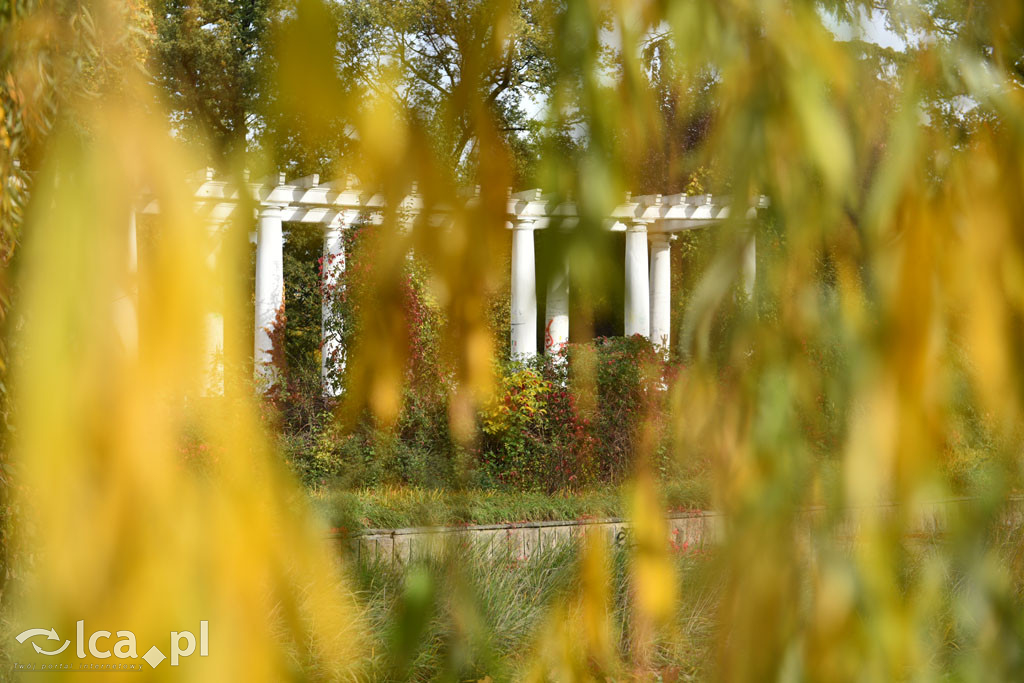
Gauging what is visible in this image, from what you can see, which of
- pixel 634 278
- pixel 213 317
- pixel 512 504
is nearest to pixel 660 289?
pixel 512 504

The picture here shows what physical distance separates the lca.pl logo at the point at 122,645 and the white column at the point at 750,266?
199 mm

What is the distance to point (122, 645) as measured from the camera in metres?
0.21

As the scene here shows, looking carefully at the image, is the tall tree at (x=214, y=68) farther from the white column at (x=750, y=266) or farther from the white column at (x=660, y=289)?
the white column at (x=660, y=289)

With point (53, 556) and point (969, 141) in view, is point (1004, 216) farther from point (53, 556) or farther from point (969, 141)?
point (53, 556)

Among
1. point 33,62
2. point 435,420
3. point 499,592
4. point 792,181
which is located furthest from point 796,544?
point 435,420

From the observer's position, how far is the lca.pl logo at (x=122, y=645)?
7.9 inches

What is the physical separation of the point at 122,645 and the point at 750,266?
0.79 ft

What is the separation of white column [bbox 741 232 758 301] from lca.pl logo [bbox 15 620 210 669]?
199 mm

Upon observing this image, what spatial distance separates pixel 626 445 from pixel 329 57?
13.3 feet

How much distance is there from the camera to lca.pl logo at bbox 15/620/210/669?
0.20m

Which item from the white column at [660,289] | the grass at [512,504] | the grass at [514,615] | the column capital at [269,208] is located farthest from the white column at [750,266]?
the white column at [660,289]

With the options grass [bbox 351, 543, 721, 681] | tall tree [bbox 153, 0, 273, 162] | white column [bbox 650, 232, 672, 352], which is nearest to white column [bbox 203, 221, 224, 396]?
tall tree [bbox 153, 0, 273, 162]

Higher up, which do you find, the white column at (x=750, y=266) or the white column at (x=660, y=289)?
the white column at (x=660, y=289)

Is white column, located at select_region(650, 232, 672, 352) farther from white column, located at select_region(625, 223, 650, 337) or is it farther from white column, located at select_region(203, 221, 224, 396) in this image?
white column, located at select_region(203, 221, 224, 396)
